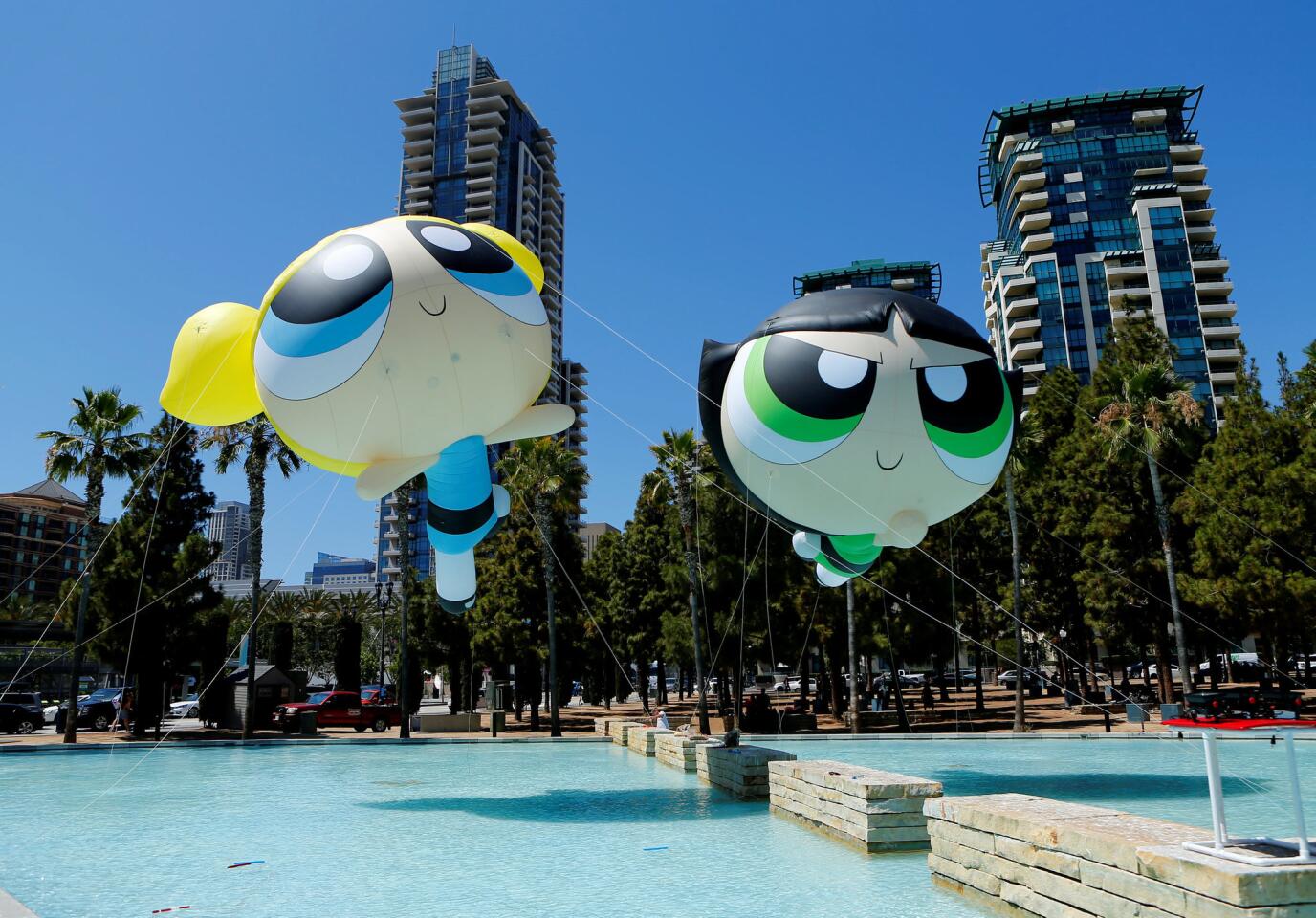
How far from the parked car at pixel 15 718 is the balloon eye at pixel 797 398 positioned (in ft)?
116

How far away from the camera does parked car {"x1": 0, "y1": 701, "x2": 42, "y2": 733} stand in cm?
3434

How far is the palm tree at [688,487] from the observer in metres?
30.8

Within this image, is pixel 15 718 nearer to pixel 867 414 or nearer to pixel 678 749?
pixel 678 749

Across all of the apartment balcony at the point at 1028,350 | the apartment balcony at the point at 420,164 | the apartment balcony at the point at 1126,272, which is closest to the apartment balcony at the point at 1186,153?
the apartment balcony at the point at 1126,272

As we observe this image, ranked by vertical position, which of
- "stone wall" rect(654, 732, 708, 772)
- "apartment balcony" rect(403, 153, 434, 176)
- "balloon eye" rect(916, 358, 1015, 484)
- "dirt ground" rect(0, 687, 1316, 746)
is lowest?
"dirt ground" rect(0, 687, 1316, 746)

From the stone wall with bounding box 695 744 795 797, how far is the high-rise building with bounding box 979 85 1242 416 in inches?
3419

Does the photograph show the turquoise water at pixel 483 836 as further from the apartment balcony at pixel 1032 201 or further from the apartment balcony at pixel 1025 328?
the apartment balcony at pixel 1032 201

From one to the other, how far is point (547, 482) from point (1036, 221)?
8886cm

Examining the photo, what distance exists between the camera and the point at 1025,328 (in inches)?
4001

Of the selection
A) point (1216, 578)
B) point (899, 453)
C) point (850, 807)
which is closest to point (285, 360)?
point (899, 453)

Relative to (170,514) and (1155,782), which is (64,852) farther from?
(170,514)

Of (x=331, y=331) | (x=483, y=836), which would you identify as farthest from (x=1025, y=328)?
(x=331, y=331)

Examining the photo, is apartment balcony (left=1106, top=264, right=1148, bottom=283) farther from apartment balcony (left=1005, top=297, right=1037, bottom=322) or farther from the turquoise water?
the turquoise water

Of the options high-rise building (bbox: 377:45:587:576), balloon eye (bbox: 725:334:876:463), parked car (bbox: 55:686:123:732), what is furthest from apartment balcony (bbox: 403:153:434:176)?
balloon eye (bbox: 725:334:876:463)
